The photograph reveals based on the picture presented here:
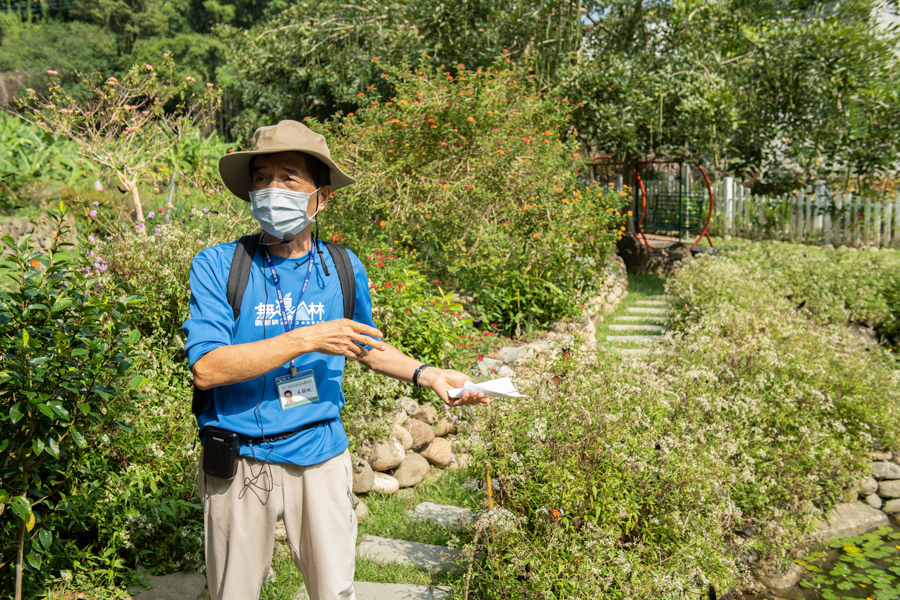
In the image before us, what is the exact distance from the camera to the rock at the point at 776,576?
4.17 m

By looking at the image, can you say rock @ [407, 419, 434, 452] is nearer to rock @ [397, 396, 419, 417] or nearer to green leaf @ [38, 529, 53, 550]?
rock @ [397, 396, 419, 417]

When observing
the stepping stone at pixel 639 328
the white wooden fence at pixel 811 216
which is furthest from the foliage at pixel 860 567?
the white wooden fence at pixel 811 216

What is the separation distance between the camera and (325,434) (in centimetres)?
198

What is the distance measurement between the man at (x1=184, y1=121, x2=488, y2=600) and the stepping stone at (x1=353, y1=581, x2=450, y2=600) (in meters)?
1.13

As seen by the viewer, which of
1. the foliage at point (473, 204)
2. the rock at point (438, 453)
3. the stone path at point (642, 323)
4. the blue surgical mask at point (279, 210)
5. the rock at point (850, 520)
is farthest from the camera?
the stone path at point (642, 323)

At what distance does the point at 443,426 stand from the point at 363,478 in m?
0.90

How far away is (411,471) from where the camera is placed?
14.1ft

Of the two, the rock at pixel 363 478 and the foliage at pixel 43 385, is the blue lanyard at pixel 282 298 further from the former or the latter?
the rock at pixel 363 478

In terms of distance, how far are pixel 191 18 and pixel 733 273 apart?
1709 inches

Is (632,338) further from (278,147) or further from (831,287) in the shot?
(278,147)

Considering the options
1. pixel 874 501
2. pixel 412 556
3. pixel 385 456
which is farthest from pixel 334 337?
pixel 874 501

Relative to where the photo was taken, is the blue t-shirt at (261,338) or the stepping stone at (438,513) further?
the stepping stone at (438,513)

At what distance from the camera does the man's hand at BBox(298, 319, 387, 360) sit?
1.74 m

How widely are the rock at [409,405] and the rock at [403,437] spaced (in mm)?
229
